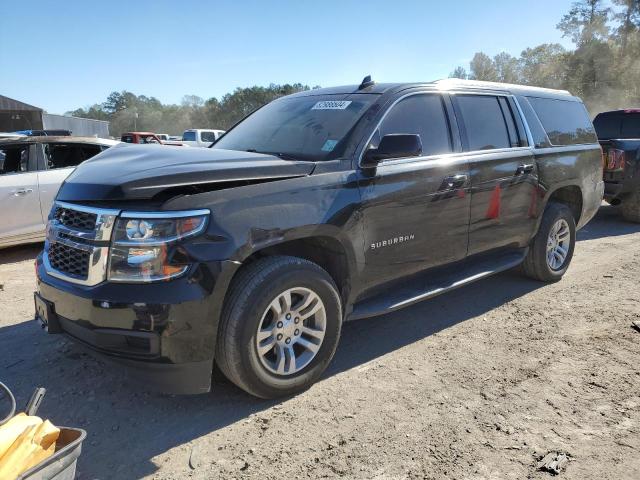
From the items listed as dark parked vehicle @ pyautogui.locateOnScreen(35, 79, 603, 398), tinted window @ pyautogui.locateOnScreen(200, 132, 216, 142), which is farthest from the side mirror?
tinted window @ pyautogui.locateOnScreen(200, 132, 216, 142)

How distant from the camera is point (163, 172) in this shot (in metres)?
2.74

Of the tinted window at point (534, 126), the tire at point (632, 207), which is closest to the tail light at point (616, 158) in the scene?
the tire at point (632, 207)

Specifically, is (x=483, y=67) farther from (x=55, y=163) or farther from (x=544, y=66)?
(x=55, y=163)

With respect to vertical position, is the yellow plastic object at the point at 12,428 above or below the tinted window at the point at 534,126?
below

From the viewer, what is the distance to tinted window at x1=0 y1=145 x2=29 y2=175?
6520 mm

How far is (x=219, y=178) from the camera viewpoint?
278 centimetres

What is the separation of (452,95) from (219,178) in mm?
2304

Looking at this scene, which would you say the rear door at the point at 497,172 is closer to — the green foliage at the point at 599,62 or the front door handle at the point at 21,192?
the front door handle at the point at 21,192

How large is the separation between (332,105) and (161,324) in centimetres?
214

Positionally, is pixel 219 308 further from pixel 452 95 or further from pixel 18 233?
pixel 18 233

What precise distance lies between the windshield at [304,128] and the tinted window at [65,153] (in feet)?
12.5

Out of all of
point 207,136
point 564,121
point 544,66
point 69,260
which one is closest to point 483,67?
point 544,66

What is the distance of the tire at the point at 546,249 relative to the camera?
508 cm

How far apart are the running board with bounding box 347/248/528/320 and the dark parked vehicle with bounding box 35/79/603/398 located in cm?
2
